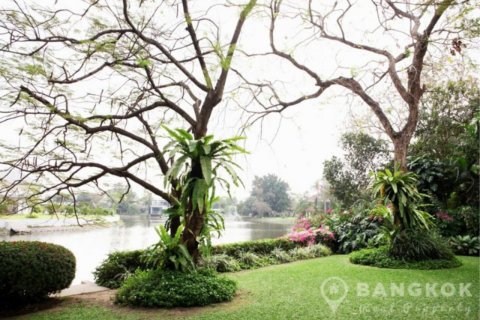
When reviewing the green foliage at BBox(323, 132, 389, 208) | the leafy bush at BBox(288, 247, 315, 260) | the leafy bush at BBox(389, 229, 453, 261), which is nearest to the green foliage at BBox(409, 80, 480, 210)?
the green foliage at BBox(323, 132, 389, 208)

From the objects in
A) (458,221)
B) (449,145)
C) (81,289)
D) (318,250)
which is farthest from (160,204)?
(449,145)

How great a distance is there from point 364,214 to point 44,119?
850 cm

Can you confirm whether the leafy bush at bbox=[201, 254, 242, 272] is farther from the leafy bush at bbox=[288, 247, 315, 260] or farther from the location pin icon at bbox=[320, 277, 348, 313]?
the location pin icon at bbox=[320, 277, 348, 313]

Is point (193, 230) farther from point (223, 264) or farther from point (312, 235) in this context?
point (312, 235)

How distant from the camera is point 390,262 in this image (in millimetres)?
6508

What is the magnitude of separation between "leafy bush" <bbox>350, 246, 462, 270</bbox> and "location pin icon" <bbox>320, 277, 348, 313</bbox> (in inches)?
60.1

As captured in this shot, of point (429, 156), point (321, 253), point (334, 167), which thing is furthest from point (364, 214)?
point (334, 167)

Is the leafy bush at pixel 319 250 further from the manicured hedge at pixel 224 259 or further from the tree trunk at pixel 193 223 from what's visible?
the tree trunk at pixel 193 223

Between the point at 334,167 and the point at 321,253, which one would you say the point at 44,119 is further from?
the point at 334,167

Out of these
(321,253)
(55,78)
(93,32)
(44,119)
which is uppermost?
(93,32)

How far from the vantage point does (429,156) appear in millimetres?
10922

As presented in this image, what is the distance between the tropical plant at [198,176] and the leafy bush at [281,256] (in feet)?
12.1

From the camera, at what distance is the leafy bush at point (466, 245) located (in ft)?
26.4

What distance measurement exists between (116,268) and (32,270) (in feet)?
5.69
